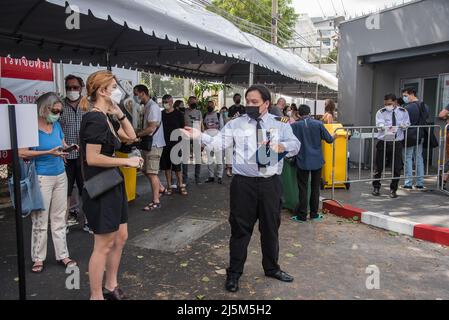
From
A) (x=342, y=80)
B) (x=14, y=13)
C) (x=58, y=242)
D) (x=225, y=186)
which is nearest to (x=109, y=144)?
(x=58, y=242)

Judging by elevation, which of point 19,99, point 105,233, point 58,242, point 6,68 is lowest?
point 58,242

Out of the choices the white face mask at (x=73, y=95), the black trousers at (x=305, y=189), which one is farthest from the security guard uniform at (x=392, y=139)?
the white face mask at (x=73, y=95)

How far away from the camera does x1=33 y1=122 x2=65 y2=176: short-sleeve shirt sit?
4086 mm

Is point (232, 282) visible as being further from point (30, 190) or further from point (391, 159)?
point (391, 159)

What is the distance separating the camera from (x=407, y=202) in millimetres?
6996

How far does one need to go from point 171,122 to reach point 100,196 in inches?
180

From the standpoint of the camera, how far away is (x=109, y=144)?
10.6 feet

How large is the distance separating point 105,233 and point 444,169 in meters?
6.55

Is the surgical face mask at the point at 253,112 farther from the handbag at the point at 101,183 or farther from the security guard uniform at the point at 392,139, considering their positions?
the security guard uniform at the point at 392,139

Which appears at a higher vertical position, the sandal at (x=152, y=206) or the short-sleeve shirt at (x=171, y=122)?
the short-sleeve shirt at (x=171, y=122)

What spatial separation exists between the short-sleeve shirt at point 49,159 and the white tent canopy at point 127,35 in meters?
1.27

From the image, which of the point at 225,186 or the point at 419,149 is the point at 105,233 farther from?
the point at 419,149

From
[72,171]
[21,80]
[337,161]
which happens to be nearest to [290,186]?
[337,161]

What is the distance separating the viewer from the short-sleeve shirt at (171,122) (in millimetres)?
7611
